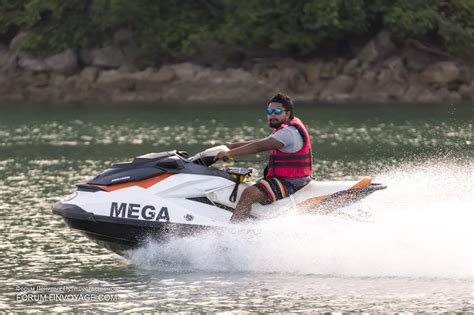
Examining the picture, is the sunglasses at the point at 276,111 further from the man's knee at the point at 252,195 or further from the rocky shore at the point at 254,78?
the rocky shore at the point at 254,78

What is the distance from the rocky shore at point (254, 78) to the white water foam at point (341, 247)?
32.9 meters

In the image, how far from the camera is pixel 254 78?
4456cm

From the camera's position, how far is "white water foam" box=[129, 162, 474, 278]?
1038 centimetres

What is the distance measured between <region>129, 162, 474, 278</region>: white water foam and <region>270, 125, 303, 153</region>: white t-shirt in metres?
0.67

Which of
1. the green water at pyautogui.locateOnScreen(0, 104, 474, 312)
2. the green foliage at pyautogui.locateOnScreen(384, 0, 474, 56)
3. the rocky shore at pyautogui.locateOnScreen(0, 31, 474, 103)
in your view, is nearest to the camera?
the green water at pyautogui.locateOnScreen(0, 104, 474, 312)

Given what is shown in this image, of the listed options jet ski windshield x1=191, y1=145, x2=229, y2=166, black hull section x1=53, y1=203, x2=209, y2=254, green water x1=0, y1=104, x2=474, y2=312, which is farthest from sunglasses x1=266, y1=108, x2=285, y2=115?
black hull section x1=53, y1=203, x2=209, y2=254

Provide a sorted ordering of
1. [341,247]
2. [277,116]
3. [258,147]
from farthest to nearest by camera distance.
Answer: [277,116] < [258,147] < [341,247]

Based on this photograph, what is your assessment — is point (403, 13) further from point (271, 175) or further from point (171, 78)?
point (271, 175)

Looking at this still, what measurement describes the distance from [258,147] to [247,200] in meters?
0.51

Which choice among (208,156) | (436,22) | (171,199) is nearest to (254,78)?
(436,22)

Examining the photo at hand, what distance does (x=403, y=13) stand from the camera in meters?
44.8

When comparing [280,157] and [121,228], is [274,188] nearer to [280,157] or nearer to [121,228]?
[280,157]

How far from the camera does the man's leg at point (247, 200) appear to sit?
10471mm

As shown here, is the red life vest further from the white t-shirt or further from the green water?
the green water
